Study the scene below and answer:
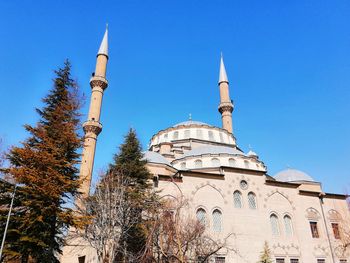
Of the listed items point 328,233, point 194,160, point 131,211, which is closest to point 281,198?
point 328,233

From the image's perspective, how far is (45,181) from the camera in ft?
41.6

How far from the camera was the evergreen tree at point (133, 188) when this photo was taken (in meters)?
14.9

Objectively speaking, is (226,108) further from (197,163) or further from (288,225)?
(288,225)

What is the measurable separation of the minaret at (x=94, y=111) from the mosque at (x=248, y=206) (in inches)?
3.4

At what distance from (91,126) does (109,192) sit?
11809mm

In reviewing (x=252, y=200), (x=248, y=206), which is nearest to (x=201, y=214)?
(x=248, y=206)

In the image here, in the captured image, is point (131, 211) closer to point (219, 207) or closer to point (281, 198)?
point (219, 207)

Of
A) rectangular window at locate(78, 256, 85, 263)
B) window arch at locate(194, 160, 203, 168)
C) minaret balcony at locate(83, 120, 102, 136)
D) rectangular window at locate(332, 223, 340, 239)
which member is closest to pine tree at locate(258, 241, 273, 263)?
rectangular window at locate(332, 223, 340, 239)

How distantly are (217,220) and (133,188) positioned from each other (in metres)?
6.98

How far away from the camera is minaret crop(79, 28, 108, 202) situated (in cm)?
2352

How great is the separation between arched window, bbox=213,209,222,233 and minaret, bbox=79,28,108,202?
912 centimetres

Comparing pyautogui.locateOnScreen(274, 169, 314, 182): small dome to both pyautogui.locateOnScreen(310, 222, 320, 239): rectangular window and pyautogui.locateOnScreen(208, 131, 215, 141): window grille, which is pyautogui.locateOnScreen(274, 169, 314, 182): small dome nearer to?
pyautogui.locateOnScreen(310, 222, 320, 239): rectangular window

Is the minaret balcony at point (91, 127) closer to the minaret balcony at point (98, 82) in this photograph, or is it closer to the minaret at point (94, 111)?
the minaret at point (94, 111)

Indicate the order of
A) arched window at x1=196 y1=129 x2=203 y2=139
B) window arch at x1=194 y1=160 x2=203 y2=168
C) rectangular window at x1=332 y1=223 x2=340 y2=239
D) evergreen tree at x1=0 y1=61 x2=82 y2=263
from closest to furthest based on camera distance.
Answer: evergreen tree at x1=0 y1=61 x2=82 y2=263
rectangular window at x1=332 y1=223 x2=340 y2=239
window arch at x1=194 y1=160 x2=203 y2=168
arched window at x1=196 y1=129 x2=203 y2=139
